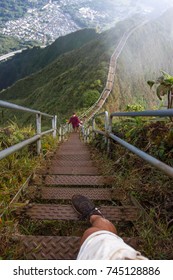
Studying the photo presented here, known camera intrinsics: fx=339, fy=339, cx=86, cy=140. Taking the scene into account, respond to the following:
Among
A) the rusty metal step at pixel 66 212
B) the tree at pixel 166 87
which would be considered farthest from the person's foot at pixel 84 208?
the tree at pixel 166 87

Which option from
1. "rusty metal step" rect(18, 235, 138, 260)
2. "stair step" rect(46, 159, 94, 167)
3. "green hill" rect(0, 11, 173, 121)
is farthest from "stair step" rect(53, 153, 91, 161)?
"green hill" rect(0, 11, 173, 121)

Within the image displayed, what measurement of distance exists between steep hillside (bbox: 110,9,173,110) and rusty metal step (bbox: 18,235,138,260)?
31827 millimetres

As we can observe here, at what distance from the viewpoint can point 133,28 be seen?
58281 millimetres

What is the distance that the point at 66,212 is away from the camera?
2789mm

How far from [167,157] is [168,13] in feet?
238

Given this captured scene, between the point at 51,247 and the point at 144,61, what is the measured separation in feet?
168

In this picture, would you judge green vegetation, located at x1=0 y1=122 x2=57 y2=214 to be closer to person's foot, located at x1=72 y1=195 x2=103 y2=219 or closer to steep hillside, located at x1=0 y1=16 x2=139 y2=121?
person's foot, located at x1=72 y1=195 x2=103 y2=219

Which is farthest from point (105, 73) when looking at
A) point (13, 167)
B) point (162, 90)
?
point (13, 167)

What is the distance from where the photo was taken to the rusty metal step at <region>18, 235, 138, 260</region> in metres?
2.14

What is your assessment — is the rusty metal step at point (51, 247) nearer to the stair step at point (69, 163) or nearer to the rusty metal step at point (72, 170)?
the rusty metal step at point (72, 170)

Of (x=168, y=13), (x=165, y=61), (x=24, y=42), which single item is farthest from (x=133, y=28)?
(x=24, y=42)

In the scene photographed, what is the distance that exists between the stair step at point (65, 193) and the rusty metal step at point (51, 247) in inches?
38.9

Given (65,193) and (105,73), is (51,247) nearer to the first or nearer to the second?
(65,193)

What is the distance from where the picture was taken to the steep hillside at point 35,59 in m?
119
